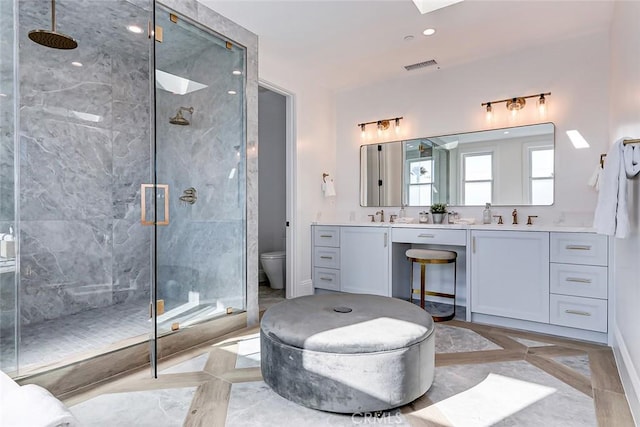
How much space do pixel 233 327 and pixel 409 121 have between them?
297 cm

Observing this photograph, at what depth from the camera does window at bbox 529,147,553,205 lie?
135 inches

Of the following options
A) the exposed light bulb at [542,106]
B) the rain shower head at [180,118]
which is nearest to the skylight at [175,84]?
the rain shower head at [180,118]

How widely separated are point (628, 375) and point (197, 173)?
3155mm

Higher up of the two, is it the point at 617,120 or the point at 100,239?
the point at 617,120

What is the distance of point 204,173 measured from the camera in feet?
10.1

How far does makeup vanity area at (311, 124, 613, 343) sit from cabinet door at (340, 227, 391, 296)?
11mm

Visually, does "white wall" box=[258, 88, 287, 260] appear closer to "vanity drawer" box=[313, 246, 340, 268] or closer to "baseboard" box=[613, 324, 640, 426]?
"vanity drawer" box=[313, 246, 340, 268]

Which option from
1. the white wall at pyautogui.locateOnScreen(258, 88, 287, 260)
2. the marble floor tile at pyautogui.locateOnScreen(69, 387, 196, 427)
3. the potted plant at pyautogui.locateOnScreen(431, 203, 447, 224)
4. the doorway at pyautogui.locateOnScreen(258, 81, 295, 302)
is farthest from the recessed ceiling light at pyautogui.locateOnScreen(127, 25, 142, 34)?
the potted plant at pyautogui.locateOnScreen(431, 203, 447, 224)

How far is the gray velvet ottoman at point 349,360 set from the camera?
171 cm

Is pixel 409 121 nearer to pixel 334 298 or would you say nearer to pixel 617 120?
pixel 617 120

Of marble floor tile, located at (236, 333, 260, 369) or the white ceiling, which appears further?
the white ceiling

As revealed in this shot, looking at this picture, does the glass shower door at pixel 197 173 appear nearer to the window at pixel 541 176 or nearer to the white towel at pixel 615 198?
the white towel at pixel 615 198

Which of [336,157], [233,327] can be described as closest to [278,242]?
[336,157]

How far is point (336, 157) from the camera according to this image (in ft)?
15.8
